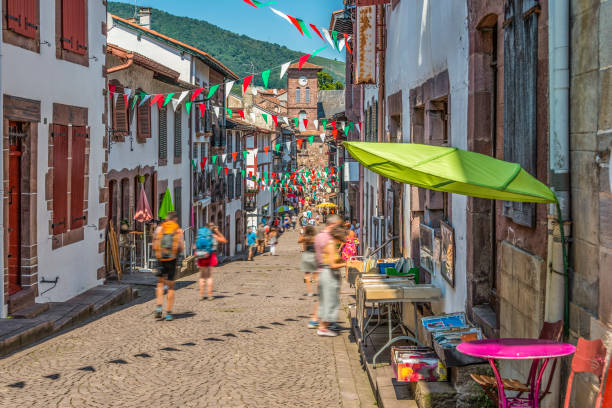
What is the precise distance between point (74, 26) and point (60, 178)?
2.71m

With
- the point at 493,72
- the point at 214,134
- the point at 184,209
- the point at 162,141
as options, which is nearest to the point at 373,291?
the point at 493,72

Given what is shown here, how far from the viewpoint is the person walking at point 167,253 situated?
35.1ft

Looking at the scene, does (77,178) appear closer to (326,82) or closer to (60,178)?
(60,178)

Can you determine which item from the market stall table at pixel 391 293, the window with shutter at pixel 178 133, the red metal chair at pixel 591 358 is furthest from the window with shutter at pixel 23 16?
the window with shutter at pixel 178 133

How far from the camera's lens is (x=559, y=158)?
458cm

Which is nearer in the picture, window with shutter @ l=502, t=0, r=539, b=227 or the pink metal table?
the pink metal table

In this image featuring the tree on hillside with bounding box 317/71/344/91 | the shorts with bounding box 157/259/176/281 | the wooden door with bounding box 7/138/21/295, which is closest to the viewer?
the shorts with bounding box 157/259/176/281

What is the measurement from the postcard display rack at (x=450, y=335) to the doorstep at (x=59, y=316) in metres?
4.81

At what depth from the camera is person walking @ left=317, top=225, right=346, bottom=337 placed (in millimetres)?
8742

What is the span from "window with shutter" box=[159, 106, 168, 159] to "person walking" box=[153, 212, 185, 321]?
13.2 meters

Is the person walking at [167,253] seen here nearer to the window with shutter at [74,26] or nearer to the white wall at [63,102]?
the white wall at [63,102]

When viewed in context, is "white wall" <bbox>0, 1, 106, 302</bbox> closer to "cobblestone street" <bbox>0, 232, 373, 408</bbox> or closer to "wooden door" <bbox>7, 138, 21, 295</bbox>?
"wooden door" <bbox>7, 138, 21, 295</bbox>

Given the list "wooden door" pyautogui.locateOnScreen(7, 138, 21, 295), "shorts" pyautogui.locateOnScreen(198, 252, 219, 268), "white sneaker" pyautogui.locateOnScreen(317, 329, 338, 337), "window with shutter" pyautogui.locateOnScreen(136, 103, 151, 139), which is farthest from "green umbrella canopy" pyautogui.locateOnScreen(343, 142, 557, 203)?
"window with shutter" pyautogui.locateOnScreen(136, 103, 151, 139)

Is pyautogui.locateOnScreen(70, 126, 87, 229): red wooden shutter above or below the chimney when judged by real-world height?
below
